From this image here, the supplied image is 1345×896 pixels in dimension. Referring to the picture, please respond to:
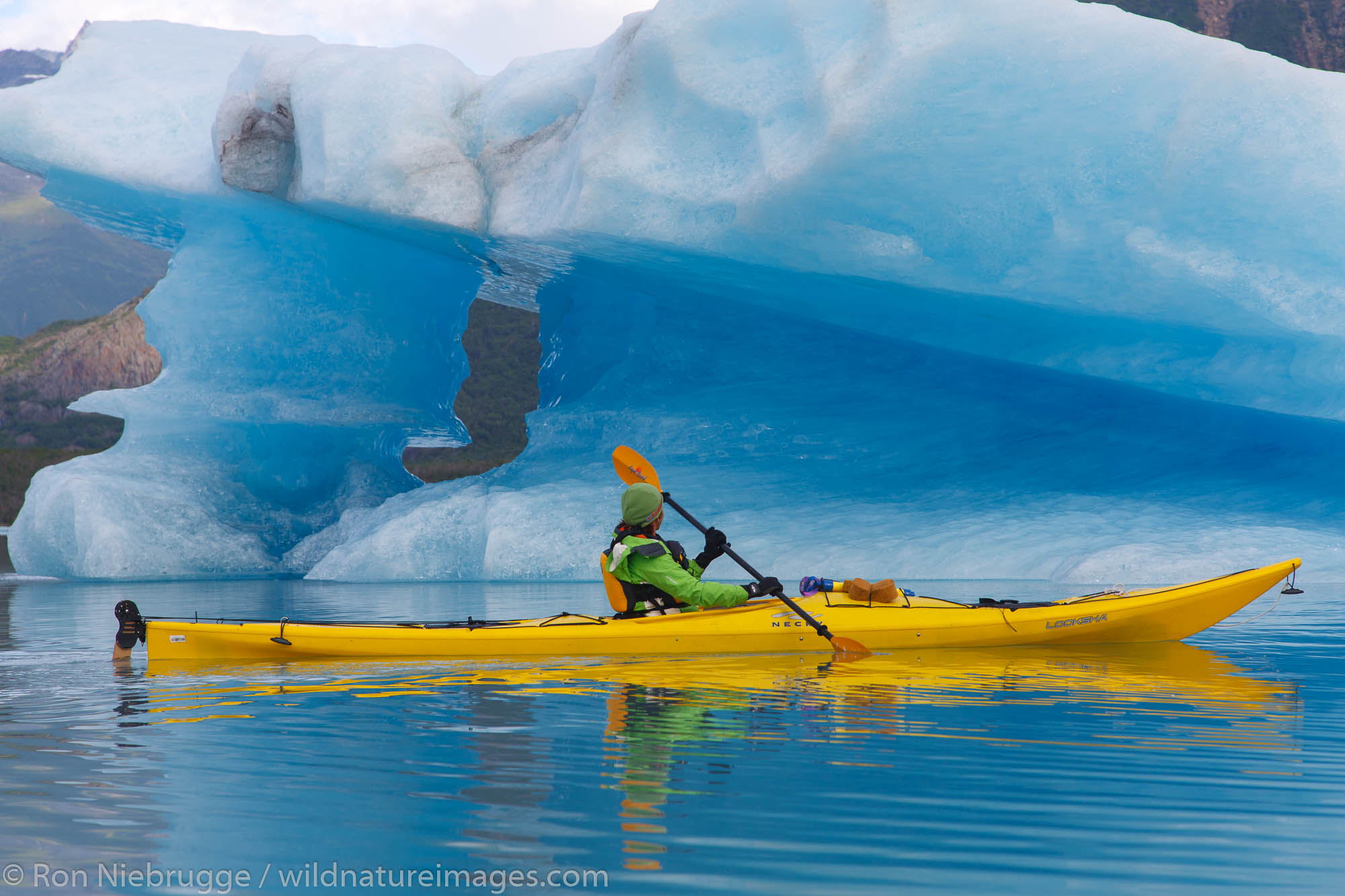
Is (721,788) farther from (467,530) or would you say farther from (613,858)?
(467,530)

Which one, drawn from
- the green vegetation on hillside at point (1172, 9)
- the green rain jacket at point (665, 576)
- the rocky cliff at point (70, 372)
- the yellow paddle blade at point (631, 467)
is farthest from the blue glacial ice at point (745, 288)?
the rocky cliff at point (70, 372)

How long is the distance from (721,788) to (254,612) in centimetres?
644

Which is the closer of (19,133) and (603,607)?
(603,607)

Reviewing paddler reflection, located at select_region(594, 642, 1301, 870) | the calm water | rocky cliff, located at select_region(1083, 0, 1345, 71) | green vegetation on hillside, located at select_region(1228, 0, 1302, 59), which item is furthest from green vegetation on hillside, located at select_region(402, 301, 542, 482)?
the calm water

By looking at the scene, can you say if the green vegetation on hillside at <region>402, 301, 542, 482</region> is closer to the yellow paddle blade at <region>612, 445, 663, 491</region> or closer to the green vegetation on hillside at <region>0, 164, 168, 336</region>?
the yellow paddle blade at <region>612, 445, 663, 491</region>

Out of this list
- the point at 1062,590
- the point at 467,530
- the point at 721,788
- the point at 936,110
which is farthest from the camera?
the point at 467,530

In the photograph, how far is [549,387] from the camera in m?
14.5

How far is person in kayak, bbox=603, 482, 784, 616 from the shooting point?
5359 mm

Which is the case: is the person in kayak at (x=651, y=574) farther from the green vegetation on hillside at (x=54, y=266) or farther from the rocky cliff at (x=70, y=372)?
the green vegetation on hillside at (x=54, y=266)

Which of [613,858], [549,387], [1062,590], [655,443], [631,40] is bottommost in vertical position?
[613,858]

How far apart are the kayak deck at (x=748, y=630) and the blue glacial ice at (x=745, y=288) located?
257 cm

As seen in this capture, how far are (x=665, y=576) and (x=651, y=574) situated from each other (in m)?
0.08

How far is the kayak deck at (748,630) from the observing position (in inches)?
221

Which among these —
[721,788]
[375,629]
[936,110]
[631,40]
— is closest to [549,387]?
[631,40]
